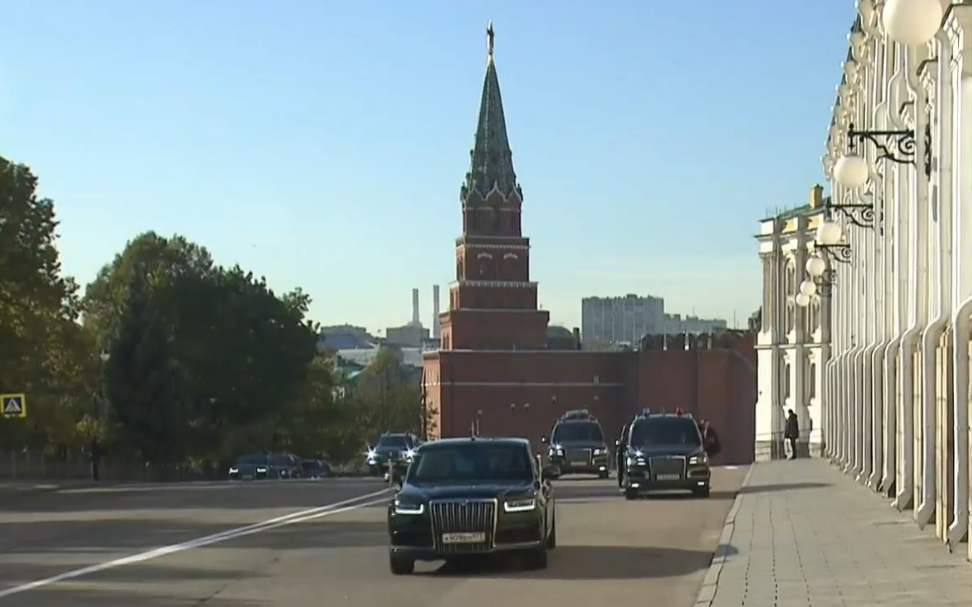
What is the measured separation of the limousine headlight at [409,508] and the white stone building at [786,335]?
69.0 metres

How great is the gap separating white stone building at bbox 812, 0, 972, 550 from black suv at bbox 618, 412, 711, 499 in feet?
11.3

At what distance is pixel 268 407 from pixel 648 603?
79.2m

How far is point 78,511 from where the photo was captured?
38938 millimetres

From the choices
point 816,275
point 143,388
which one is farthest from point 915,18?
point 143,388

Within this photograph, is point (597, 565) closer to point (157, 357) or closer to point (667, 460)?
point (667, 460)

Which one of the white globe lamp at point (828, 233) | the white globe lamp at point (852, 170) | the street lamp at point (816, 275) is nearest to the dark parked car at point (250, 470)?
the street lamp at point (816, 275)

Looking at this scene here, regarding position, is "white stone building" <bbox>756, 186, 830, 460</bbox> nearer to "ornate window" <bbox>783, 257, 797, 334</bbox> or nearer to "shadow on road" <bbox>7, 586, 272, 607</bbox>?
"ornate window" <bbox>783, 257, 797, 334</bbox>

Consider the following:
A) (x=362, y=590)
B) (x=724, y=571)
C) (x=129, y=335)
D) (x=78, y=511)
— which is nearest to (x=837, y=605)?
(x=724, y=571)

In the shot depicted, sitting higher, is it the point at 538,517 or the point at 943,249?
the point at 943,249

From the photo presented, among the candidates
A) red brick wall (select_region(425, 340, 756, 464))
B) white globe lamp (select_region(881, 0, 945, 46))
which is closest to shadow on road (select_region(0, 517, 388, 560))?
white globe lamp (select_region(881, 0, 945, 46))

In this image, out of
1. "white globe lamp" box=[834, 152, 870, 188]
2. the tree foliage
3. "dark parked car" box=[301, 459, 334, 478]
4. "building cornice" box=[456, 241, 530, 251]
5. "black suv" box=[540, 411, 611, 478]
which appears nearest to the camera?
"white globe lamp" box=[834, 152, 870, 188]

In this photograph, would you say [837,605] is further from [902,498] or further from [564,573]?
[902,498]

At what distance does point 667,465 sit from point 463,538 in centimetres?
1808

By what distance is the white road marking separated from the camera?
20.6 m
